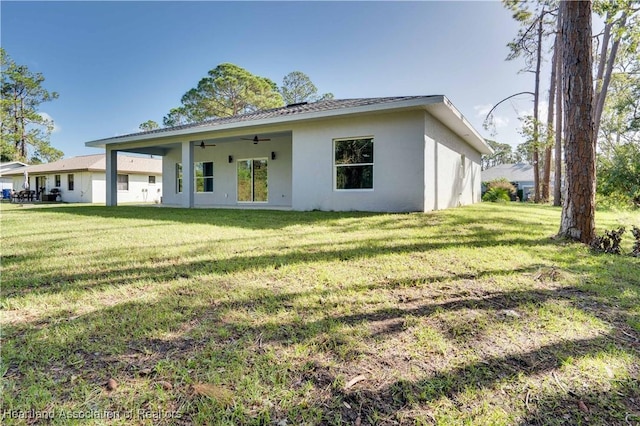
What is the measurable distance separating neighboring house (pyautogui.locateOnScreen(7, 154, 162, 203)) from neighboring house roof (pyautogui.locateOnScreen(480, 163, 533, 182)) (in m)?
31.9

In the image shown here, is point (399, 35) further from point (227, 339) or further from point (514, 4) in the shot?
point (227, 339)

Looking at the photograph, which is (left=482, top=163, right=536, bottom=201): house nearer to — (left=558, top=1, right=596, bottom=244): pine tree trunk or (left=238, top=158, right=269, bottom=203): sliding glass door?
(left=238, top=158, right=269, bottom=203): sliding glass door

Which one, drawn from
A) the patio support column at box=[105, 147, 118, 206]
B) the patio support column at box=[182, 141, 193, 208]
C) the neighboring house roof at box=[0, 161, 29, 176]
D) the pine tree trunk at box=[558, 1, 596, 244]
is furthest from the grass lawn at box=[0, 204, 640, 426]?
the neighboring house roof at box=[0, 161, 29, 176]

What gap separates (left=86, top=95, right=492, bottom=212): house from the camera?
8.55m

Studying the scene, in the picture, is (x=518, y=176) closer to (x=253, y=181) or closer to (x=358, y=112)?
(x=253, y=181)

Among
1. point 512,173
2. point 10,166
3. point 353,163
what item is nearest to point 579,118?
point 353,163

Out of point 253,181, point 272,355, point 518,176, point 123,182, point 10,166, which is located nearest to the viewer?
point 272,355

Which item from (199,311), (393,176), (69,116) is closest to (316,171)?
(393,176)

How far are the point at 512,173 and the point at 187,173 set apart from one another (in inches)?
1382

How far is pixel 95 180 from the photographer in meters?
22.4

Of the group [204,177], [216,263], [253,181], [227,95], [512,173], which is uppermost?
[227,95]

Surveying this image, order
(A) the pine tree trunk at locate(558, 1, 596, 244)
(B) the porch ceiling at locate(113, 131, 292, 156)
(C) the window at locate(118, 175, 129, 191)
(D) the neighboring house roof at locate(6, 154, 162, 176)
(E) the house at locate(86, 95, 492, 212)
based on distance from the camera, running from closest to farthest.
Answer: (A) the pine tree trunk at locate(558, 1, 596, 244) < (E) the house at locate(86, 95, 492, 212) < (B) the porch ceiling at locate(113, 131, 292, 156) < (D) the neighboring house roof at locate(6, 154, 162, 176) < (C) the window at locate(118, 175, 129, 191)

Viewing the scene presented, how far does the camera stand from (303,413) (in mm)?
1356

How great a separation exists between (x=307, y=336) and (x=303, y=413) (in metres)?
0.62
